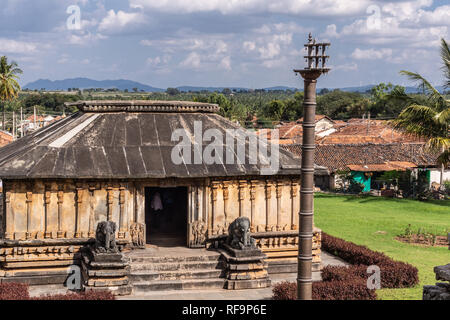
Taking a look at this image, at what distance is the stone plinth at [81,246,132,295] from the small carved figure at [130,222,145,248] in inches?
54.7

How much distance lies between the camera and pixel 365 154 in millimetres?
41000

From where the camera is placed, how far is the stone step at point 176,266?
15031mm

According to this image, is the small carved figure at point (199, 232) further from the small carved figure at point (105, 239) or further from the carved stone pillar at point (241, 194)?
the small carved figure at point (105, 239)

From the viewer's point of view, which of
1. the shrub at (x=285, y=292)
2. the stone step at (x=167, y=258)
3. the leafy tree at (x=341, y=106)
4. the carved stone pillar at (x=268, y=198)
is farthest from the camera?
the leafy tree at (x=341, y=106)

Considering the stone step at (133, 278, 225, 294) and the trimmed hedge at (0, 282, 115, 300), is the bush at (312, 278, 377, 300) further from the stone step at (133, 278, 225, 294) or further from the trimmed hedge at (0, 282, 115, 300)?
the trimmed hedge at (0, 282, 115, 300)

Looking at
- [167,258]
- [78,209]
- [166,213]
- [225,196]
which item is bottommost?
[167,258]

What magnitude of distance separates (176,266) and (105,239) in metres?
2.04

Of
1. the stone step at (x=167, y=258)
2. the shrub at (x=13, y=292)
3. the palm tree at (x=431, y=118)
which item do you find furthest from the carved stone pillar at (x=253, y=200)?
the palm tree at (x=431, y=118)

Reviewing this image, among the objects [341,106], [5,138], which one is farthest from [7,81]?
[341,106]

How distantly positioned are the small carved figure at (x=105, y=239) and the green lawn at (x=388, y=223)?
670cm

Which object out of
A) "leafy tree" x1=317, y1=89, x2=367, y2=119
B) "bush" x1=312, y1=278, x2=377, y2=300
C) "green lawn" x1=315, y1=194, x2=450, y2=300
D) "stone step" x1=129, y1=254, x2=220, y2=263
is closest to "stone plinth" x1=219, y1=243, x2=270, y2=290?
Result: "stone step" x1=129, y1=254, x2=220, y2=263

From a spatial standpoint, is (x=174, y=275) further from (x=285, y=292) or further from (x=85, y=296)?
(x=285, y=292)

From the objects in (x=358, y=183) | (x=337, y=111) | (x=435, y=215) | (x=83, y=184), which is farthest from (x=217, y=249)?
(x=337, y=111)

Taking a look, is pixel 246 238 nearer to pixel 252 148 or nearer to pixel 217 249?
pixel 217 249
